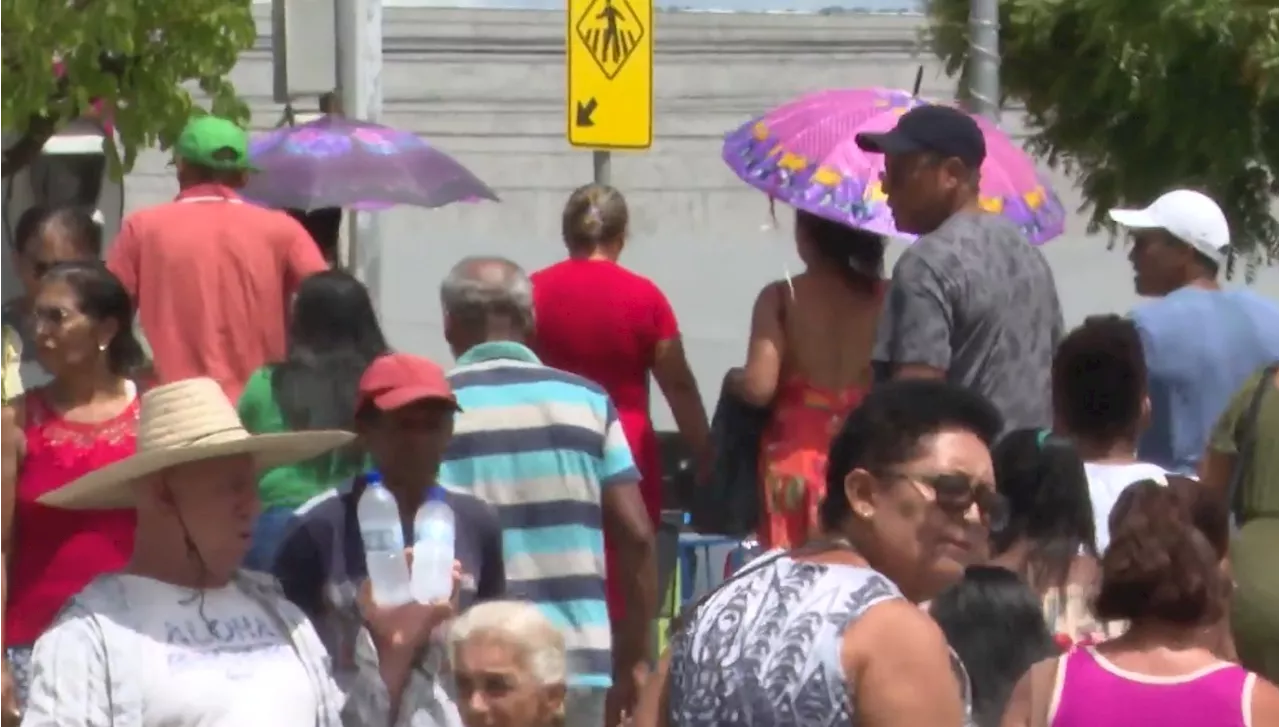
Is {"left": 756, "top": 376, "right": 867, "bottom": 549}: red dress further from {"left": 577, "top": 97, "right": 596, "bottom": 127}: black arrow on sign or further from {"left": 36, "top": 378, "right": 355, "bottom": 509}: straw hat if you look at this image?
{"left": 577, "top": 97, "right": 596, "bottom": 127}: black arrow on sign

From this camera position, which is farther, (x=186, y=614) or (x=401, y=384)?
(x=401, y=384)

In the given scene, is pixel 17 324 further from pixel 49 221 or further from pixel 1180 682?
pixel 1180 682

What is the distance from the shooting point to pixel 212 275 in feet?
25.0

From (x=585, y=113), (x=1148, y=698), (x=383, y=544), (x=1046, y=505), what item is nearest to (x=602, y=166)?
(x=585, y=113)

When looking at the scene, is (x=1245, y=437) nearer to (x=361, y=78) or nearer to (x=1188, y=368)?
(x=1188, y=368)

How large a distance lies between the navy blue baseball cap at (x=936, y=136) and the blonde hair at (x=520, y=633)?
200cm

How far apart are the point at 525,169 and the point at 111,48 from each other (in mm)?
17698

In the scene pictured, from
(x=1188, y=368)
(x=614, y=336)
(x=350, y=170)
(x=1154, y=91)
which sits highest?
(x=350, y=170)

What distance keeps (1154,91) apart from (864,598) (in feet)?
47.5

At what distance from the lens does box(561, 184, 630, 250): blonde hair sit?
27.8ft

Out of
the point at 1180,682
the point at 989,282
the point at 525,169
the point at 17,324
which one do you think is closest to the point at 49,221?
the point at 17,324

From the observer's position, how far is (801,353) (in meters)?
7.43

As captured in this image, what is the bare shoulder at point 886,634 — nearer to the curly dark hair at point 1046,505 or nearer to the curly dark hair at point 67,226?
the curly dark hair at point 1046,505

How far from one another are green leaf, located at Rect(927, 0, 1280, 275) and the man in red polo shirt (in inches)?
403
